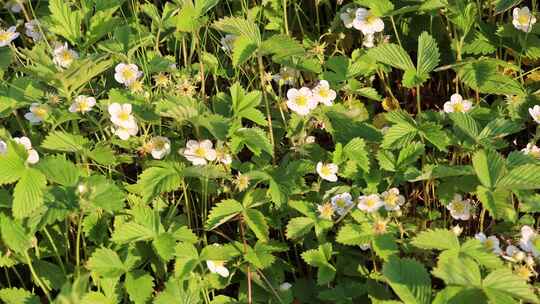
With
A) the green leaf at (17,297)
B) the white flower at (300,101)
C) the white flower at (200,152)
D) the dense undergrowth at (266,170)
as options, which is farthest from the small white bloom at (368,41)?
the green leaf at (17,297)

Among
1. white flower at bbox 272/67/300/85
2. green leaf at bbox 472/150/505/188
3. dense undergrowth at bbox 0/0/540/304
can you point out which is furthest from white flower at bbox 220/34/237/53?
green leaf at bbox 472/150/505/188

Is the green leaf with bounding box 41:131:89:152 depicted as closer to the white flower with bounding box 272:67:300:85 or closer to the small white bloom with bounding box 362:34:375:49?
the white flower with bounding box 272:67:300:85

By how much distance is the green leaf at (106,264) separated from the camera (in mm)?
2021

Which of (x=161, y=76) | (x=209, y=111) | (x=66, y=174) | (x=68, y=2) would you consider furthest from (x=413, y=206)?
(x=68, y=2)

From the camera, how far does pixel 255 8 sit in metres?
2.72

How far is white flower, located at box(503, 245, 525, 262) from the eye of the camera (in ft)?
6.39

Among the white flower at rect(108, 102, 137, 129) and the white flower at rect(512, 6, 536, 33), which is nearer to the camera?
the white flower at rect(108, 102, 137, 129)

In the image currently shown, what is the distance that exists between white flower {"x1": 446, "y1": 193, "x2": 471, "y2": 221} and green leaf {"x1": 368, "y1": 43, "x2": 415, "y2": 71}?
432 mm

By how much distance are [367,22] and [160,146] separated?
0.83 meters

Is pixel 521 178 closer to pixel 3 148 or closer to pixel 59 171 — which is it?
pixel 59 171

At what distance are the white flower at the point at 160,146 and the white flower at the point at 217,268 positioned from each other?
0.36 metres

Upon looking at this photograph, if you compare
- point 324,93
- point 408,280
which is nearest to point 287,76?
point 324,93

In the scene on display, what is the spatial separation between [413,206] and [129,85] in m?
0.95

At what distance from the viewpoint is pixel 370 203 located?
2.13 meters
